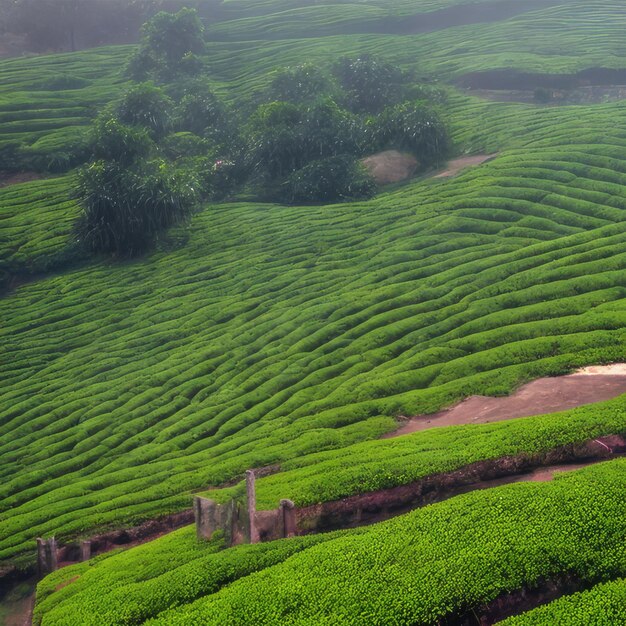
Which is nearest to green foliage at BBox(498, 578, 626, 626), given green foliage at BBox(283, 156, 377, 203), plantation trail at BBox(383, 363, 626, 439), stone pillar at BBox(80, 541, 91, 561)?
plantation trail at BBox(383, 363, 626, 439)

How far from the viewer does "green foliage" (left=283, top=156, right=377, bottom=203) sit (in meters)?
41.8

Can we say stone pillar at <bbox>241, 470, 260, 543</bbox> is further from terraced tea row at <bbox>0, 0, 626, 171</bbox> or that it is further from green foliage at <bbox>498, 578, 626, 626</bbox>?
terraced tea row at <bbox>0, 0, 626, 171</bbox>

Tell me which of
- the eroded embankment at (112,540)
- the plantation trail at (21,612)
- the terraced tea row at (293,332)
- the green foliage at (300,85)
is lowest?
the plantation trail at (21,612)

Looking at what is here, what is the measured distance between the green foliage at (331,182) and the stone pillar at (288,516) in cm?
2818

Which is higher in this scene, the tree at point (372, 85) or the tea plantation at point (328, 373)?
the tree at point (372, 85)

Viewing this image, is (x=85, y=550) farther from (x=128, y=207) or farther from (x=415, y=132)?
(x=415, y=132)

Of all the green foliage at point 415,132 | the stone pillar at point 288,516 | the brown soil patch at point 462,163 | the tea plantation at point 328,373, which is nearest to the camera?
the tea plantation at point 328,373

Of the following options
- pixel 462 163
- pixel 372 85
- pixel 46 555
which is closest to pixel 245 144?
pixel 372 85

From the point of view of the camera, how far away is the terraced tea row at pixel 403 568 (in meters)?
12.7

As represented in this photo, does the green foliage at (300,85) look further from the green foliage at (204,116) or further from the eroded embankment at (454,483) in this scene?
the eroded embankment at (454,483)

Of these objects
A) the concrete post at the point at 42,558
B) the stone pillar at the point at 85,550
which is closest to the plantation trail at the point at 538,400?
the stone pillar at the point at 85,550

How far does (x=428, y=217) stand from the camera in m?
34.6

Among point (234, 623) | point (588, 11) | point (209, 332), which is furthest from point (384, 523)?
point (588, 11)

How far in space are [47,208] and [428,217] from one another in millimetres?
25498
